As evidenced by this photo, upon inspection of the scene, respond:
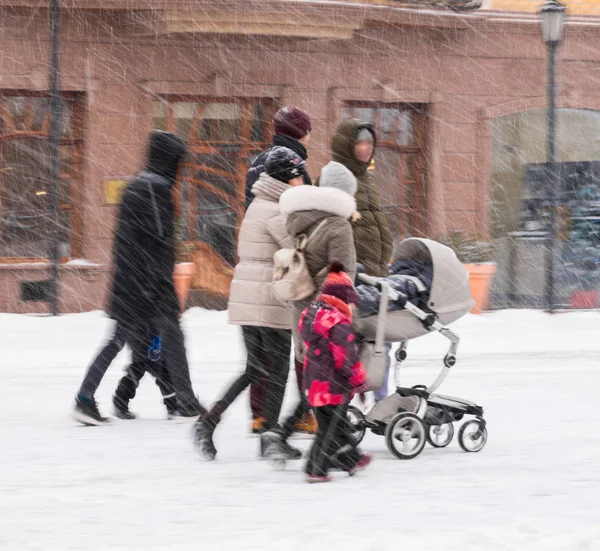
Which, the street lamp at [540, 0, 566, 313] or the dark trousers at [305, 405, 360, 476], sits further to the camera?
the street lamp at [540, 0, 566, 313]

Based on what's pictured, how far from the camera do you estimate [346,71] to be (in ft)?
63.1

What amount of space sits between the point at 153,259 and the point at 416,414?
1.97 m

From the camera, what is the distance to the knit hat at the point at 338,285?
6578mm

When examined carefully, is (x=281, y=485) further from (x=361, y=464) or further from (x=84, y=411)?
(x=84, y=411)

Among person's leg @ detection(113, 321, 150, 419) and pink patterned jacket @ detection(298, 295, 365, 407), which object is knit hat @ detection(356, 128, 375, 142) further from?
person's leg @ detection(113, 321, 150, 419)

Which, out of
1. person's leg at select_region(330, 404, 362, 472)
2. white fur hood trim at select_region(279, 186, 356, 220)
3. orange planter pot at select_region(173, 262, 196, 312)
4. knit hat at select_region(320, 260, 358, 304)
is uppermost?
white fur hood trim at select_region(279, 186, 356, 220)

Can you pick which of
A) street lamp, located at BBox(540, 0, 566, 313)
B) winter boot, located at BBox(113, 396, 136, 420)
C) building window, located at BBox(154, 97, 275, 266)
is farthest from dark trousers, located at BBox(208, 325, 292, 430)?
building window, located at BBox(154, 97, 275, 266)

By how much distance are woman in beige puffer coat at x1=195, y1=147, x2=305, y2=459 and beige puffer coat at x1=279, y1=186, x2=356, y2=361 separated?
1.67 ft

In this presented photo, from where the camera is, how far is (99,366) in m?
8.63

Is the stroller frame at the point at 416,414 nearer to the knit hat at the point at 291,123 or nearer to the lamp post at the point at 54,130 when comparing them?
the knit hat at the point at 291,123

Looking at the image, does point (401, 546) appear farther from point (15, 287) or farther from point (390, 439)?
point (15, 287)

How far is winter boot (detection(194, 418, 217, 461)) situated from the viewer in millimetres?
7219

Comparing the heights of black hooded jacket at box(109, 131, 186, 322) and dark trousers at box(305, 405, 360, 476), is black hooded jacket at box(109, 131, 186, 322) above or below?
above

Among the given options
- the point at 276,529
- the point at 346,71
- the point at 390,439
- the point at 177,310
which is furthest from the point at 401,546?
the point at 346,71
